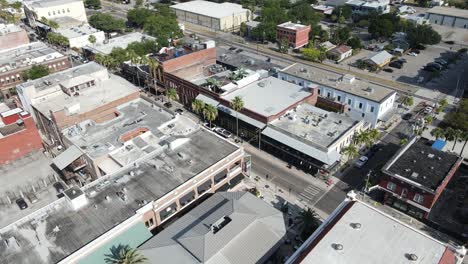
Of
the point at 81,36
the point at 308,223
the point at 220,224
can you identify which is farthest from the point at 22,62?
the point at 308,223

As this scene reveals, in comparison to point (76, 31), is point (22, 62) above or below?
below

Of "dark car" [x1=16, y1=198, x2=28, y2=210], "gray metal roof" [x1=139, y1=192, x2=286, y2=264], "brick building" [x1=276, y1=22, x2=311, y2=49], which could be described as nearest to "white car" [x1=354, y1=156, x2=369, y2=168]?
"gray metal roof" [x1=139, y1=192, x2=286, y2=264]

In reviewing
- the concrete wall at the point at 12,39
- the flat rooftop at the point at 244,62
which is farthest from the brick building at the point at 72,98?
the concrete wall at the point at 12,39

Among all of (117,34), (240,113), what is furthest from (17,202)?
(117,34)

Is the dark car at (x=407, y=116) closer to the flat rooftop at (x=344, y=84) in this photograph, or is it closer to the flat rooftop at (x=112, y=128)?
the flat rooftop at (x=344, y=84)

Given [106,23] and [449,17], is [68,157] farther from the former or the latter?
[449,17]
